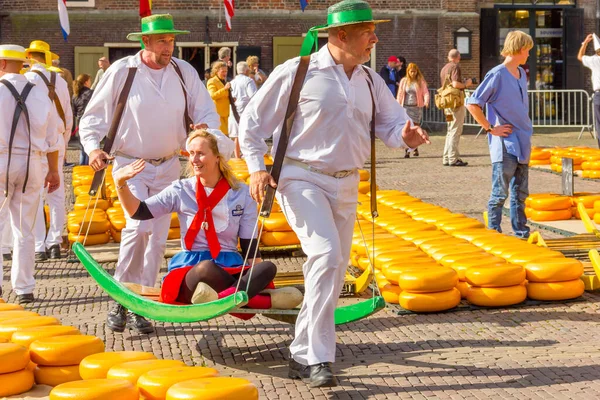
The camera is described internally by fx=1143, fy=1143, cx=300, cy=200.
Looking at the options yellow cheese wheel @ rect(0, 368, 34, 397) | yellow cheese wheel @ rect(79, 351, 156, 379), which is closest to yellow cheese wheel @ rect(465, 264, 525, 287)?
yellow cheese wheel @ rect(79, 351, 156, 379)

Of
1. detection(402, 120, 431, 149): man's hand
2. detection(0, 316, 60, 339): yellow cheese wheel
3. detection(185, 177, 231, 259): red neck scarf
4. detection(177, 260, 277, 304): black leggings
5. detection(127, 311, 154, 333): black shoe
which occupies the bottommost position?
detection(127, 311, 154, 333): black shoe

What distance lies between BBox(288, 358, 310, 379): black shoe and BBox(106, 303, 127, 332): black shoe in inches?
66.4

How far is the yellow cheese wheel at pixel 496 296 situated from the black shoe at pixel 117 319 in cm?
245

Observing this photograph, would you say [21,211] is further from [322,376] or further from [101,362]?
[322,376]

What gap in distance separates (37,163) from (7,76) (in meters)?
0.72

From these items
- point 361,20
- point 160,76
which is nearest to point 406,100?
point 160,76

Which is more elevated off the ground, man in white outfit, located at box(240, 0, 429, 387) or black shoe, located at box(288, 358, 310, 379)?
man in white outfit, located at box(240, 0, 429, 387)

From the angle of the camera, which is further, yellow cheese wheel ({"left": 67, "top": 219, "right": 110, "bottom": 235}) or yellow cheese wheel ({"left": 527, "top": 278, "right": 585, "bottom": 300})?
yellow cheese wheel ({"left": 67, "top": 219, "right": 110, "bottom": 235})

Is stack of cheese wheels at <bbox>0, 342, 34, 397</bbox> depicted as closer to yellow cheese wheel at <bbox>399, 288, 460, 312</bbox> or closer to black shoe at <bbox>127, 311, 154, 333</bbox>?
black shoe at <bbox>127, 311, 154, 333</bbox>

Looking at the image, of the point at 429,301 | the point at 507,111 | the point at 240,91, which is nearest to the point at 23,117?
the point at 429,301

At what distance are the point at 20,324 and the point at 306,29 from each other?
1064 inches

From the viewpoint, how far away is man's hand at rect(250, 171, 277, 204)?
20.4ft

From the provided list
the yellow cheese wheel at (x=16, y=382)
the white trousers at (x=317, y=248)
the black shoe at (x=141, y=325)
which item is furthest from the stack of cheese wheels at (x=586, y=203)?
the yellow cheese wheel at (x=16, y=382)

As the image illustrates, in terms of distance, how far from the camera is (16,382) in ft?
19.7
